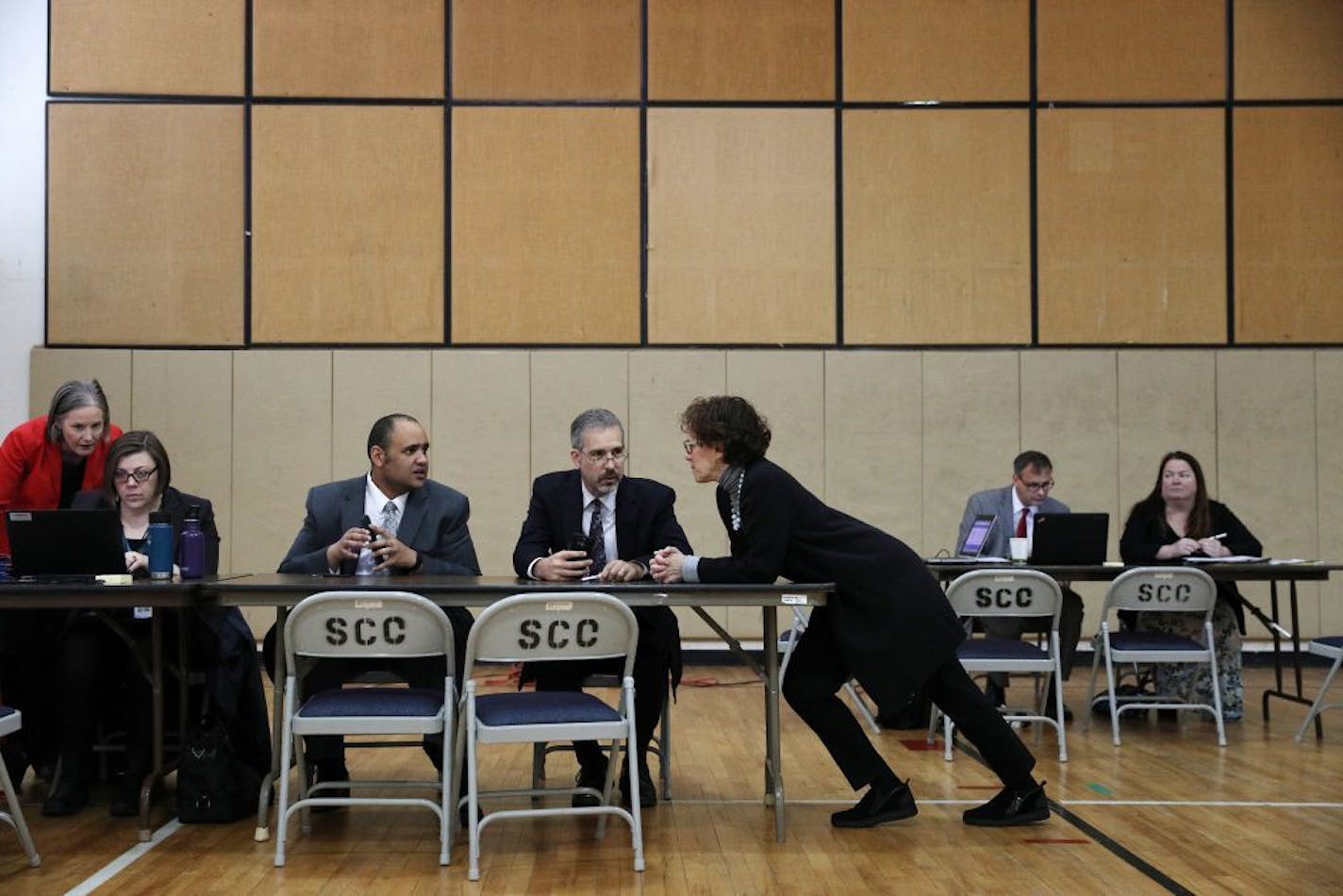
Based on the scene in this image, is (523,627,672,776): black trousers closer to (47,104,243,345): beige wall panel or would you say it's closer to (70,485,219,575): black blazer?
(70,485,219,575): black blazer

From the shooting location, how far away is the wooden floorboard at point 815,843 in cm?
386

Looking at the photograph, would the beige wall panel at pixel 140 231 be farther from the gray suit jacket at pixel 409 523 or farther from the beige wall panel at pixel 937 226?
the gray suit jacket at pixel 409 523

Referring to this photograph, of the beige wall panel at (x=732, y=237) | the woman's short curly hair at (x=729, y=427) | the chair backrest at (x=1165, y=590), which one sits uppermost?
the beige wall panel at (x=732, y=237)

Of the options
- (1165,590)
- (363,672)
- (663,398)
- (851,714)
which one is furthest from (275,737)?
(663,398)

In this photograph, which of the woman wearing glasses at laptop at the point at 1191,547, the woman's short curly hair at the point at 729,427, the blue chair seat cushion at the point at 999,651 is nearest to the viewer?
the woman's short curly hair at the point at 729,427

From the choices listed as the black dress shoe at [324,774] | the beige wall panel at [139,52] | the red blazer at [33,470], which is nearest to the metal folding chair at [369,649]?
the black dress shoe at [324,774]

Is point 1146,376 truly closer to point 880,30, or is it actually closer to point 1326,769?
point 880,30

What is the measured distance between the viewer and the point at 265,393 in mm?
9273

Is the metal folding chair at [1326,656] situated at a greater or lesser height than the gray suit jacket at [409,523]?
lesser

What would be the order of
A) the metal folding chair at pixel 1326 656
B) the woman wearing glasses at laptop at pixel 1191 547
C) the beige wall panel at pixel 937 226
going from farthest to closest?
the beige wall panel at pixel 937 226 < the woman wearing glasses at laptop at pixel 1191 547 < the metal folding chair at pixel 1326 656

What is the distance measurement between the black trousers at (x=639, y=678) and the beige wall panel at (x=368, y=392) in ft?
15.1

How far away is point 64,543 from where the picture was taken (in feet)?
14.8

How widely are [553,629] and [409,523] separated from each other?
124 centimetres

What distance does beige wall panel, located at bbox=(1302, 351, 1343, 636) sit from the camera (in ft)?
30.7
